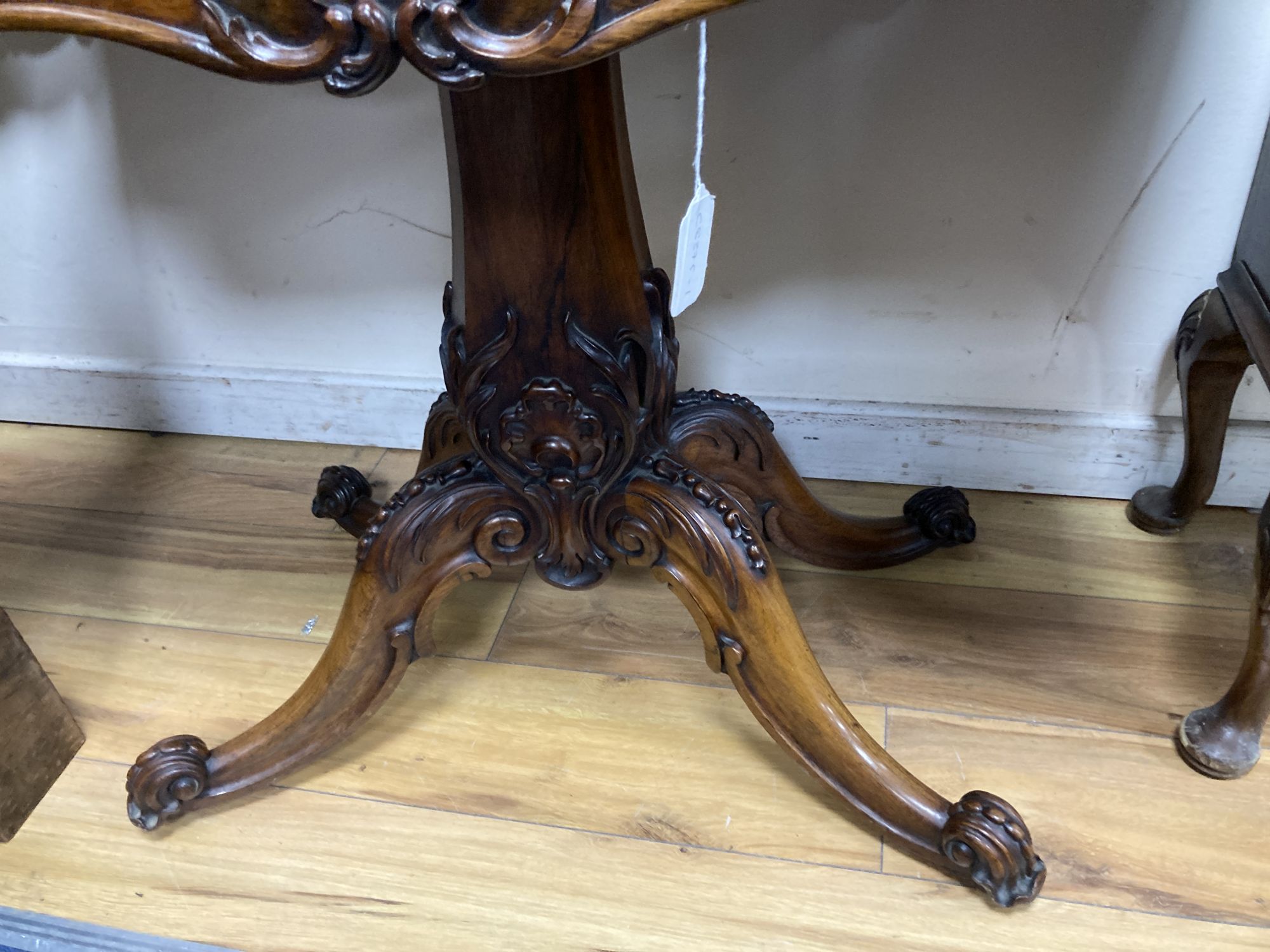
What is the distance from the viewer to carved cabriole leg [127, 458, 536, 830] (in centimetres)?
71

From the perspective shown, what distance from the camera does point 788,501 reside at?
94 cm

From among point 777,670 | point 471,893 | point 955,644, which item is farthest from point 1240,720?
point 471,893

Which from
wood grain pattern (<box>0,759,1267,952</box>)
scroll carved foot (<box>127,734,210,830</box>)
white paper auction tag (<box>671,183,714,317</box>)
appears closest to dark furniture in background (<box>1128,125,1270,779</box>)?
wood grain pattern (<box>0,759,1267,952</box>)

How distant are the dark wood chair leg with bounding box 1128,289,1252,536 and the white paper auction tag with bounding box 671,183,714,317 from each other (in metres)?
0.50

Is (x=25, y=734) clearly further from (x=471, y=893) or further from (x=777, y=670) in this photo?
(x=777, y=670)

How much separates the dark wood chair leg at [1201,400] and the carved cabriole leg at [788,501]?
21cm

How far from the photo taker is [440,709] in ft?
2.89

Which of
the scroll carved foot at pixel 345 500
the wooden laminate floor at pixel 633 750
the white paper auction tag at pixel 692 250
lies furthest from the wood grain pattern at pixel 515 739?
the white paper auction tag at pixel 692 250

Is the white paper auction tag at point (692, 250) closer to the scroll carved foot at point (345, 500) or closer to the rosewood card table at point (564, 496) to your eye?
the rosewood card table at point (564, 496)

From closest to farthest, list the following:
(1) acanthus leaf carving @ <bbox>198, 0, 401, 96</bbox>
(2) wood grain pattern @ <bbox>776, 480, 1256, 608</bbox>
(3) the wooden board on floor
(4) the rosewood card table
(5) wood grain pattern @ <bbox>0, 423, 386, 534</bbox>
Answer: (1) acanthus leaf carving @ <bbox>198, 0, 401, 96</bbox>, (4) the rosewood card table, (3) the wooden board on floor, (2) wood grain pattern @ <bbox>776, 480, 1256, 608</bbox>, (5) wood grain pattern @ <bbox>0, 423, 386, 534</bbox>

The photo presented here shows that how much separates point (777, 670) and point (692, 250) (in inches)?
11.8

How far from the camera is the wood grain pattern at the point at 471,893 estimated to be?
699 millimetres

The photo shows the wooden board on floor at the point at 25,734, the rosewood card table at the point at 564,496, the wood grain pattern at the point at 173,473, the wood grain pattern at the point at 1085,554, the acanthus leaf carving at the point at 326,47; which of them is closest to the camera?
the acanthus leaf carving at the point at 326,47

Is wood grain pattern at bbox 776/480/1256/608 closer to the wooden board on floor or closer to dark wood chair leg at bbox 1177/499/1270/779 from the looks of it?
dark wood chair leg at bbox 1177/499/1270/779
